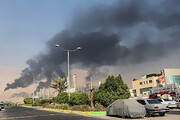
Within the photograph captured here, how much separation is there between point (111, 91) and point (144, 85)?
258 ft

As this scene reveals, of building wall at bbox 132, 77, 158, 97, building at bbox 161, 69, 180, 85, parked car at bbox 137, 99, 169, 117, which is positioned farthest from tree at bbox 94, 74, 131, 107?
building wall at bbox 132, 77, 158, 97

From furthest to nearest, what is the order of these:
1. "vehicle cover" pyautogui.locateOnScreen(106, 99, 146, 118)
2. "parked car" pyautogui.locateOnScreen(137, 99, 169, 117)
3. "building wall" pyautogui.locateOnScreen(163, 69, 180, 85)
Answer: "building wall" pyautogui.locateOnScreen(163, 69, 180, 85)
"parked car" pyautogui.locateOnScreen(137, 99, 169, 117)
"vehicle cover" pyautogui.locateOnScreen(106, 99, 146, 118)

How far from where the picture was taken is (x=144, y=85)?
97.7m

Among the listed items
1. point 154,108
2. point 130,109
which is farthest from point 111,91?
point 130,109

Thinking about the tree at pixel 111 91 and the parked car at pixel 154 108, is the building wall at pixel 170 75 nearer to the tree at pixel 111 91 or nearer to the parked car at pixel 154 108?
the tree at pixel 111 91

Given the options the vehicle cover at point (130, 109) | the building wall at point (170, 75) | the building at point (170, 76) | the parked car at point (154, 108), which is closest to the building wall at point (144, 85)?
the building at point (170, 76)

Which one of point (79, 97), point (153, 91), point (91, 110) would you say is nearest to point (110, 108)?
point (91, 110)

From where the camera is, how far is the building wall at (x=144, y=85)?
91.6m

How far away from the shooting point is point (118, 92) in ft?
77.9

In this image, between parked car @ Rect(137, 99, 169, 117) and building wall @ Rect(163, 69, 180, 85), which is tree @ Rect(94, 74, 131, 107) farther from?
building wall @ Rect(163, 69, 180, 85)

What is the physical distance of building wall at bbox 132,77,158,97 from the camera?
91562 millimetres

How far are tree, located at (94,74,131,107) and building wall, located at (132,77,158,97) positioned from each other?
71085 millimetres

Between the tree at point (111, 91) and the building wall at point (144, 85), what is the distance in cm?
7108

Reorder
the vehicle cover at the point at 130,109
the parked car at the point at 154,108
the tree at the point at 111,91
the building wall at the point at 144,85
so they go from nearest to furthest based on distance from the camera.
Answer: the vehicle cover at the point at 130,109, the parked car at the point at 154,108, the tree at the point at 111,91, the building wall at the point at 144,85
